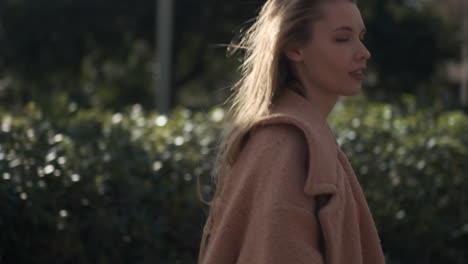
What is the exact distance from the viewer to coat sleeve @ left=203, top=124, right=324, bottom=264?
1.79 metres

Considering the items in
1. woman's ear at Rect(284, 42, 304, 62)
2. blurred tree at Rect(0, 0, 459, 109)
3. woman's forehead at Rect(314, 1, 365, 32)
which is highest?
blurred tree at Rect(0, 0, 459, 109)

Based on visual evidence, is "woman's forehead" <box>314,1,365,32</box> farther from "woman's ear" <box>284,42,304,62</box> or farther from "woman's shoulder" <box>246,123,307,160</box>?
"woman's shoulder" <box>246,123,307,160</box>

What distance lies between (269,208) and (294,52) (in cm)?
48

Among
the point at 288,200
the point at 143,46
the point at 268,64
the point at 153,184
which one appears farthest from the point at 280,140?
the point at 143,46

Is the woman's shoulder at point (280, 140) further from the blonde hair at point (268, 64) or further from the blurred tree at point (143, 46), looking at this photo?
the blurred tree at point (143, 46)

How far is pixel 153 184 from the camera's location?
429 centimetres

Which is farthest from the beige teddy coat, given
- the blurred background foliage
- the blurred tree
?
the blurred tree

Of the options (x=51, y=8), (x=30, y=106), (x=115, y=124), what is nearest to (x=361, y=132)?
(x=115, y=124)

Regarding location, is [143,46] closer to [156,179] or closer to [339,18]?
[156,179]

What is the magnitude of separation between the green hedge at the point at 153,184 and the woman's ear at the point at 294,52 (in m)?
1.72

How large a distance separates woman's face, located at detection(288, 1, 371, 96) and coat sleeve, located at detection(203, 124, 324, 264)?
0.21 m

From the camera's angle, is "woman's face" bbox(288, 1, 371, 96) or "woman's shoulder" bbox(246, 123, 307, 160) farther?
"woman's face" bbox(288, 1, 371, 96)

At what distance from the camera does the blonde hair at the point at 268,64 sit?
2.05 metres

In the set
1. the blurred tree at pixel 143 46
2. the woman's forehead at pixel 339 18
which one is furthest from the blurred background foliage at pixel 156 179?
the blurred tree at pixel 143 46
